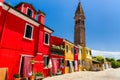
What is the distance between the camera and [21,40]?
1523cm

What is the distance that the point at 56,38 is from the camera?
96.6 ft

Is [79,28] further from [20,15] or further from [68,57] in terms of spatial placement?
[20,15]

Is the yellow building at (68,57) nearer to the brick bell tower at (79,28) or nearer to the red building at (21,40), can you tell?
the red building at (21,40)

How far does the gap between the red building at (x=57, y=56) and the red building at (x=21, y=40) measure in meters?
3.01

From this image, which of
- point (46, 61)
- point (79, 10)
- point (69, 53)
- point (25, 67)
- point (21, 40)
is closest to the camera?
point (21, 40)

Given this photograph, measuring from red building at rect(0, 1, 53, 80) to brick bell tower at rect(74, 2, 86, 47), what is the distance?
4496cm

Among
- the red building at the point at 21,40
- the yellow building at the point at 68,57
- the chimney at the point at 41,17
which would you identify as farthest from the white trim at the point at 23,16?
the yellow building at the point at 68,57

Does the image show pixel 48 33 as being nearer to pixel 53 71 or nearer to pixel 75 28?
pixel 53 71

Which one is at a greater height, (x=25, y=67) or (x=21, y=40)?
(x=21, y=40)

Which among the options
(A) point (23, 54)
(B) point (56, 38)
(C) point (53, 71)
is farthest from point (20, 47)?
(B) point (56, 38)

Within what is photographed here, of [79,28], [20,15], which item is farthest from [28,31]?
[79,28]

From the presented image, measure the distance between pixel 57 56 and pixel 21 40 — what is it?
1058 centimetres

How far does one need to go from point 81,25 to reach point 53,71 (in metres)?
47.0

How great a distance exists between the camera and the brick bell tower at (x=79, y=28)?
6379cm
